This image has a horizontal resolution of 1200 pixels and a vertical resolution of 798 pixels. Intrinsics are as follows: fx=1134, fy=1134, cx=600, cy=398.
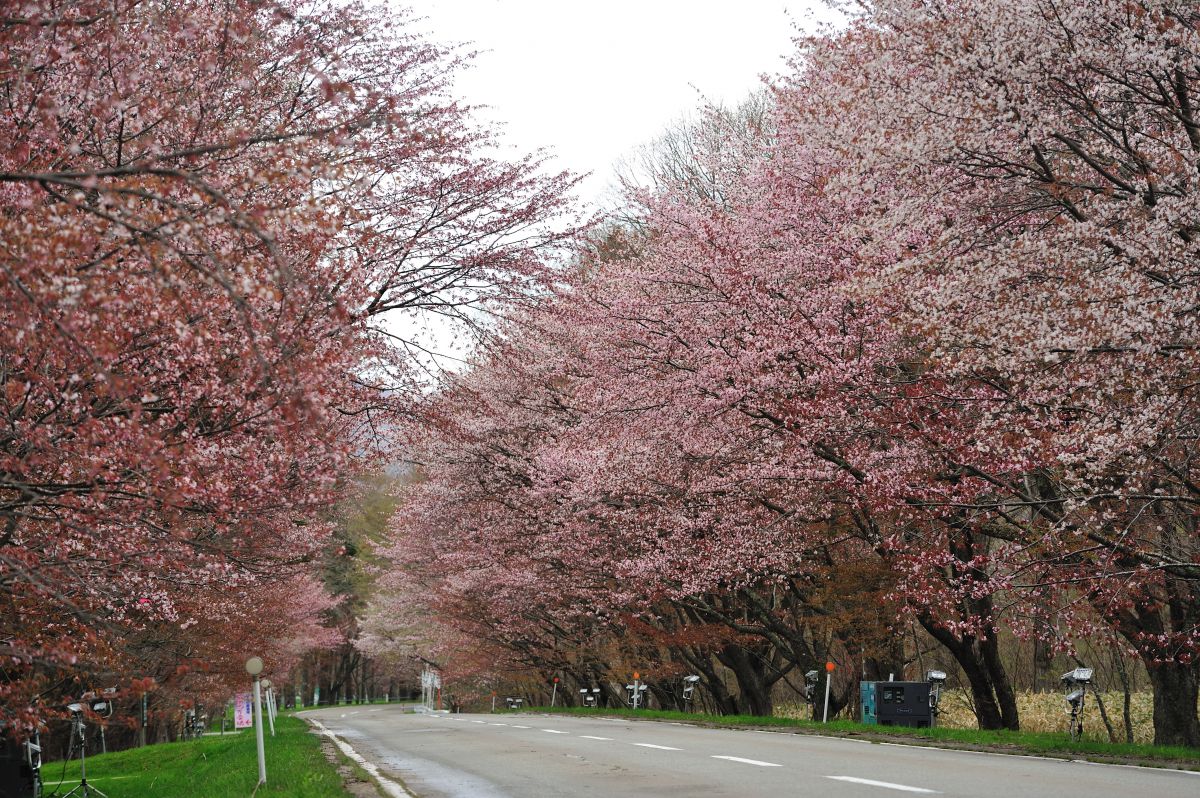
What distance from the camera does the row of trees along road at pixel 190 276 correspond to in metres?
4.66

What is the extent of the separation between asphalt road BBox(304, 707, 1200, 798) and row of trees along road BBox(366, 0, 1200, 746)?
206cm

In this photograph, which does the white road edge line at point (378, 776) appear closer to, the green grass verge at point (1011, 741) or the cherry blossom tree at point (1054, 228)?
the cherry blossom tree at point (1054, 228)

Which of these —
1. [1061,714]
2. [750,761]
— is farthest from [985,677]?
[750,761]

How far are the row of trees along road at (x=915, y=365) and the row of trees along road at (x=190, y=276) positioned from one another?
2161 millimetres

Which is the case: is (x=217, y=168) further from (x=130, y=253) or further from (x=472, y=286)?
(x=472, y=286)

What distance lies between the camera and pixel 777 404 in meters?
17.2

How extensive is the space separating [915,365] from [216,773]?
12486 mm

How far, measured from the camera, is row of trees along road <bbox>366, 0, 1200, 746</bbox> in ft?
34.9

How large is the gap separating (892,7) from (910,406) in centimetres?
486

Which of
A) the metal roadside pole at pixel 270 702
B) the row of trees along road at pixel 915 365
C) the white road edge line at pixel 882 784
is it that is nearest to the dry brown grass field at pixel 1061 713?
the row of trees along road at pixel 915 365

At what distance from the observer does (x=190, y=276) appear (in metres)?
7.08

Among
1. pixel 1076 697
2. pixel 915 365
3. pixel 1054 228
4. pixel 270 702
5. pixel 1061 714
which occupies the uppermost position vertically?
pixel 1054 228

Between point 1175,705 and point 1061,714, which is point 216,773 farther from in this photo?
point 1061,714

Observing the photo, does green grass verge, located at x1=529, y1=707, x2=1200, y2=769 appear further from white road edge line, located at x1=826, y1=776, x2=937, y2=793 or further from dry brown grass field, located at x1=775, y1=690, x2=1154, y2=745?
dry brown grass field, located at x1=775, y1=690, x2=1154, y2=745
